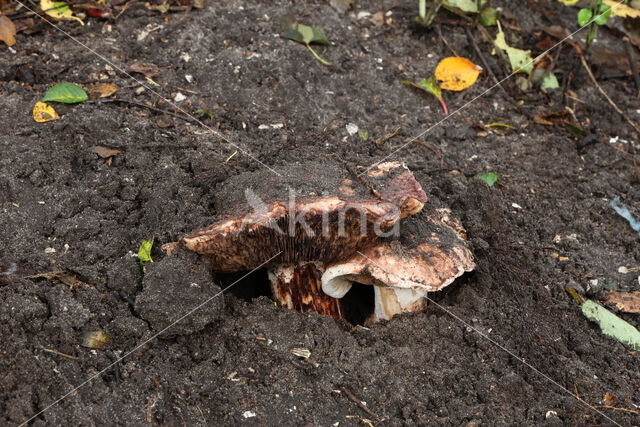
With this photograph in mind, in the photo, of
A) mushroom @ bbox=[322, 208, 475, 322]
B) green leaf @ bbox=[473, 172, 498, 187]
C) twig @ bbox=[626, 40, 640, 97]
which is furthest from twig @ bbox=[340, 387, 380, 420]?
twig @ bbox=[626, 40, 640, 97]

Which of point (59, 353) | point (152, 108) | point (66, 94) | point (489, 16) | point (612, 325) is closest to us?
point (59, 353)

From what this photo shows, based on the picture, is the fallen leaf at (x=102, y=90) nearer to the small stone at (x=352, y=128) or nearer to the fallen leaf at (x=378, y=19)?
the small stone at (x=352, y=128)

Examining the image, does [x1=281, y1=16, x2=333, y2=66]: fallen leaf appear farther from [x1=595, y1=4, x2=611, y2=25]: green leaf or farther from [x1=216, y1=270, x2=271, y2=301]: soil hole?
[x1=595, y1=4, x2=611, y2=25]: green leaf

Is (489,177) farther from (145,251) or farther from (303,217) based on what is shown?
(145,251)

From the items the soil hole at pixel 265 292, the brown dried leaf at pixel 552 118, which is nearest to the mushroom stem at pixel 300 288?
the soil hole at pixel 265 292

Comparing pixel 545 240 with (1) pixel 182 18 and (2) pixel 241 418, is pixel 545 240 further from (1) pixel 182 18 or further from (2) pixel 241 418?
(1) pixel 182 18

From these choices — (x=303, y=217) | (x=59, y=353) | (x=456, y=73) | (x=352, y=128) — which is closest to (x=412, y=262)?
(x=303, y=217)
